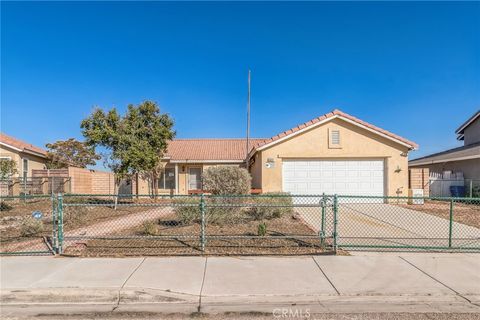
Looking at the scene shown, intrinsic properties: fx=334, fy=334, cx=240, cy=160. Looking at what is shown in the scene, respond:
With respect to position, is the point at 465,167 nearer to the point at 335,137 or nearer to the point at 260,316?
the point at 335,137

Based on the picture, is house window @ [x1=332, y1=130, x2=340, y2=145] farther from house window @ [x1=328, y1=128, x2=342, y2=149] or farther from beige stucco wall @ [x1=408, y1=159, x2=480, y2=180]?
beige stucco wall @ [x1=408, y1=159, x2=480, y2=180]

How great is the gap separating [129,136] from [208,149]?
390 inches

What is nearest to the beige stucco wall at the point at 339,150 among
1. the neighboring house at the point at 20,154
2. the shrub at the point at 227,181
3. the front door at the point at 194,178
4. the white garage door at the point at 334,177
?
the white garage door at the point at 334,177

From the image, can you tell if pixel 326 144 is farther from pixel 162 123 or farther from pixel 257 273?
pixel 257 273

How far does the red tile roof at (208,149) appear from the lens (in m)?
21.8

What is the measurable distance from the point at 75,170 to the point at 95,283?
1582 centimetres

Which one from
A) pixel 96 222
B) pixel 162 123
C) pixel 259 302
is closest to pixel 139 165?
pixel 162 123

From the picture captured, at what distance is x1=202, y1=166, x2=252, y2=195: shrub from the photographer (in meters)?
12.8

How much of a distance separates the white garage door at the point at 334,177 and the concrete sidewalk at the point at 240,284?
375 inches

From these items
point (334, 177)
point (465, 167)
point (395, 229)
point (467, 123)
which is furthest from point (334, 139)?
point (467, 123)

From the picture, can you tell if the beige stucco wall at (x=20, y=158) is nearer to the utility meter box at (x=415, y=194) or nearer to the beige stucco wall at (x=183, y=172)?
the beige stucco wall at (x=183, y=172)

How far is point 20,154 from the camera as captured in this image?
2153cm

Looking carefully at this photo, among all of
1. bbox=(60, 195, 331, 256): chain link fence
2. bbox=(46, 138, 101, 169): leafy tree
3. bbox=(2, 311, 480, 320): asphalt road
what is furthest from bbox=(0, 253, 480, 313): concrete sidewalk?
bbox=(46, 138, 101, 169): leafy tree

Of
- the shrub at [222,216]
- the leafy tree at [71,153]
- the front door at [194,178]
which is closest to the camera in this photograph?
the shrub at [222,216]
